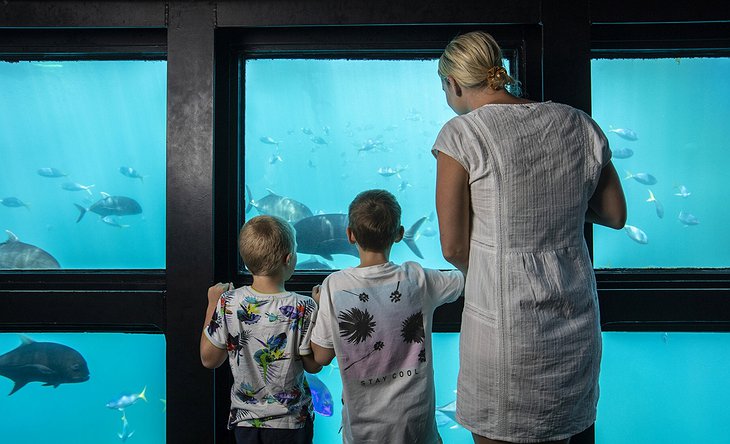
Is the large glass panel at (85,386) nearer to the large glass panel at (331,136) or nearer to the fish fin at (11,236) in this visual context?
the fish fin at (11,236)

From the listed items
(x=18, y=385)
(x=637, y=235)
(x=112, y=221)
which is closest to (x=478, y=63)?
Answer: (x=637, y=235)

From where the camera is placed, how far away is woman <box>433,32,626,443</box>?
1185 millimetres

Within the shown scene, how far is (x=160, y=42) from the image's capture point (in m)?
2.10

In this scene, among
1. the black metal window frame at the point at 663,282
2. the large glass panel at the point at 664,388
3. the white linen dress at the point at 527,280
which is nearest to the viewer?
the white linen dress at the point at 527,280

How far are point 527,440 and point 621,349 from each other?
1042 millimetres

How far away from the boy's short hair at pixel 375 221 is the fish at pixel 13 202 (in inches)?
58.2

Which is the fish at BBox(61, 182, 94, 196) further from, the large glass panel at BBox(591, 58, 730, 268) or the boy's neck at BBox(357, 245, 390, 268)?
the large glass panel at BBox(591, 58, 730, 268)

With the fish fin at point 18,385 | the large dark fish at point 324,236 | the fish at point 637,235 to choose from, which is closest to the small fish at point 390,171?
the large dark fish at point 324,236

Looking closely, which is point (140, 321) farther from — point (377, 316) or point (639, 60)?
point (639, 60)

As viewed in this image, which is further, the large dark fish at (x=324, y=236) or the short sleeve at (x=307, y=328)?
the large dark fish at (x=324, y=236)

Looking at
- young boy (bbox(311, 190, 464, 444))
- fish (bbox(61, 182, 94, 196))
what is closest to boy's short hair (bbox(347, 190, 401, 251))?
young boy (bbox(311, 190, 464, 444))

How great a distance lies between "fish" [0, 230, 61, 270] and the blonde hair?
1.71 m

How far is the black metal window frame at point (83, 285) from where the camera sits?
2.04m

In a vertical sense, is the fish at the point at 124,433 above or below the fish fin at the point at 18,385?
below
